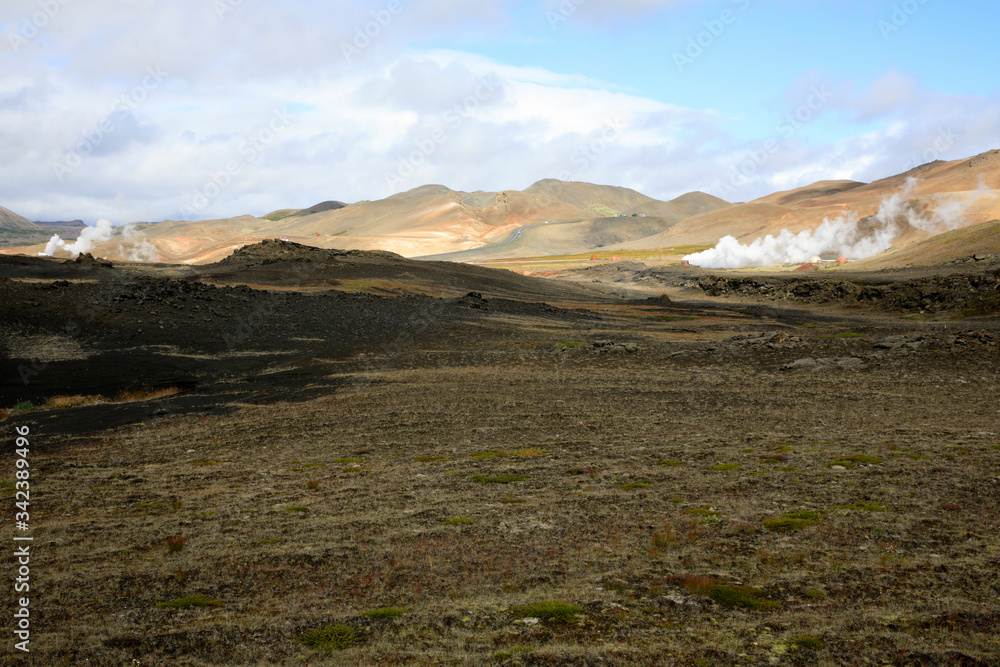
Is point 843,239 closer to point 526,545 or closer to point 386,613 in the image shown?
point 526,545

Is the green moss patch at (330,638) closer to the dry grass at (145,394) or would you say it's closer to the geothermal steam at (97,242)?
the dry grass at (145,394)

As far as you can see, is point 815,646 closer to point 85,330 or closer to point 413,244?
point 85,330

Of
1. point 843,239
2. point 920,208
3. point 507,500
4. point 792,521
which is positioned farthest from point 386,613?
point 920,208

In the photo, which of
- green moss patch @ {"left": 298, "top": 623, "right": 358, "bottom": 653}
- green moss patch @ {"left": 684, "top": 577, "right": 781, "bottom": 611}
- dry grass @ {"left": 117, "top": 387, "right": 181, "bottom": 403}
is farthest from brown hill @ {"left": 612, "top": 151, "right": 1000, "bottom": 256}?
green moss patch @ {"left": 298, "top": 623, "right": 358, "bottom": 653}

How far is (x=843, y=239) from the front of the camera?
417 feet

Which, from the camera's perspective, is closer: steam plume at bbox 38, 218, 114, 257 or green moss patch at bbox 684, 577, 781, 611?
green moss patch at bbox 684, 577, 781, 611

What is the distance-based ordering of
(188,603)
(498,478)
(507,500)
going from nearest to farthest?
(188,603) → (507,500) → (498,478)

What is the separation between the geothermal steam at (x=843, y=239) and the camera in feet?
389

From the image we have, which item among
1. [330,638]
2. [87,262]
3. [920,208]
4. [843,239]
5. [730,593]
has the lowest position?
[730,593]

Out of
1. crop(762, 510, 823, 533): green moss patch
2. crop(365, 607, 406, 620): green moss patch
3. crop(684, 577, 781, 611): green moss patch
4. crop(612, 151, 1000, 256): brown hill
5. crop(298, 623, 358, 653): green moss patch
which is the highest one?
crop(612, 151, 1000, 256): brown hill

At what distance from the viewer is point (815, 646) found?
7.47 m

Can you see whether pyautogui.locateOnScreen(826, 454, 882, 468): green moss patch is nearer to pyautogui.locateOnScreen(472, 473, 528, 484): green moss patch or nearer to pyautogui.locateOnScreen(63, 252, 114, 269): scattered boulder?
pyautogui.locateOnScreen(472, 473, 528, 484): green moss patch

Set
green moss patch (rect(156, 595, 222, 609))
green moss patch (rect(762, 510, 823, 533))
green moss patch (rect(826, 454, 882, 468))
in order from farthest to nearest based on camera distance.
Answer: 1. green moss patch (rect(826, 454, 882, 468))
2. green moss patch (rect(762, 510, 823, 533))
3. green moss patch (rect(156, 595, 222, 609))

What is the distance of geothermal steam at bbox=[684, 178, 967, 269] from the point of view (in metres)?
118
